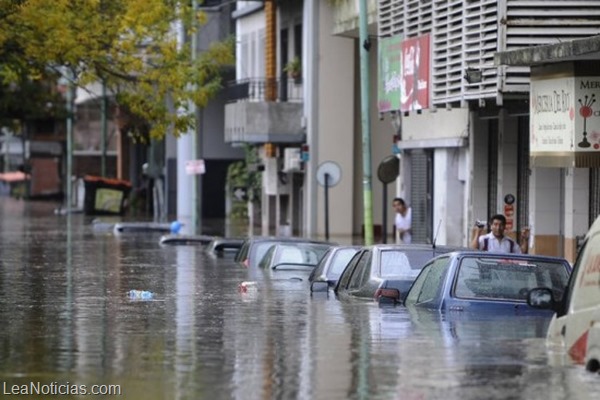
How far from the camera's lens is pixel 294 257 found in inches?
1164

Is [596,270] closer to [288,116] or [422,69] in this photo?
[422,69]

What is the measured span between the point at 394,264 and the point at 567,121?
464 centimetres

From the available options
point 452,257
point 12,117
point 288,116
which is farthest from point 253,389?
point 12,117

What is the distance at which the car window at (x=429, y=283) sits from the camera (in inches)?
694

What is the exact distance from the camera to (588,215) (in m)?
28.7

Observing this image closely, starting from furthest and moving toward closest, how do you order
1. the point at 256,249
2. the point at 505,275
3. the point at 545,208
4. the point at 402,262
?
the point at 256,249 < the point at 545,208 < the point at 402,262 < the point at 505,275

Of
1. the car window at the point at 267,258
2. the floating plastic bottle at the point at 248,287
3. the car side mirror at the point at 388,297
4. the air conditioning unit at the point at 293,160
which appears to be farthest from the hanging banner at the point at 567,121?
the air conditioning unit at the point at 293,160

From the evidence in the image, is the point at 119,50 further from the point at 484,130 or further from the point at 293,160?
the point at 293,160

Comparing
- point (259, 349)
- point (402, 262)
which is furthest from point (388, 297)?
point (259, 349)

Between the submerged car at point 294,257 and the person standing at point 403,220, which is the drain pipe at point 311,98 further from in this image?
the submerged car at point 294,257

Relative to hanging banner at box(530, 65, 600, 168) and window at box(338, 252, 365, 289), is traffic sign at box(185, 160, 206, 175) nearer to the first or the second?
hanging banner at box(530, 65, 600, 168)

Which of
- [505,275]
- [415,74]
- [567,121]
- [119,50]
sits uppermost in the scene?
[119,50]

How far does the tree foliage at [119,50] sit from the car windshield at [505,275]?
11.8 m

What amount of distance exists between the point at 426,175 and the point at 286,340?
22931 mm
